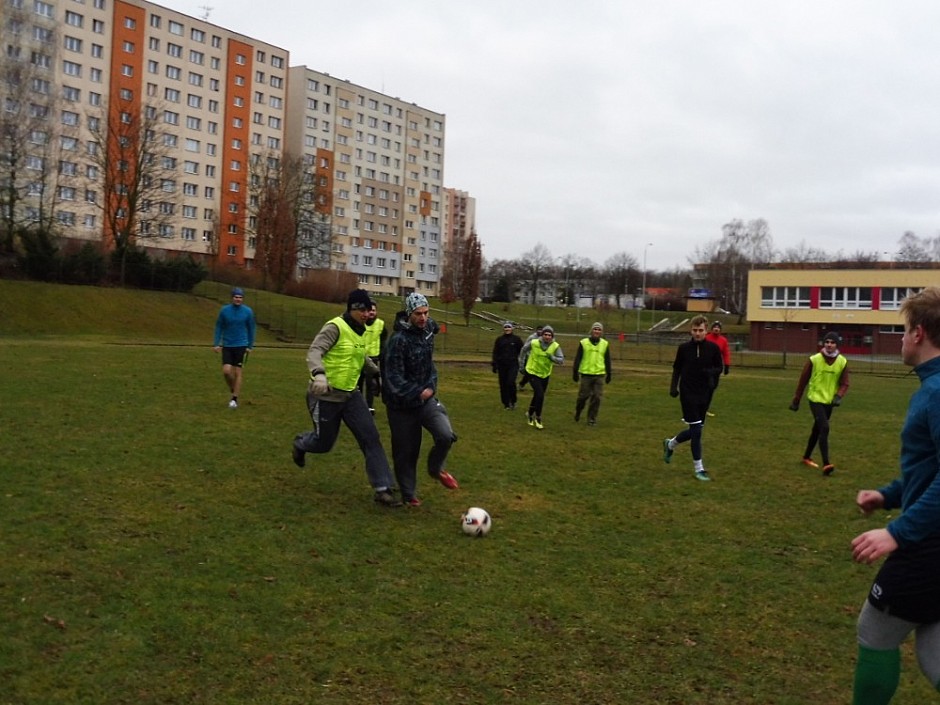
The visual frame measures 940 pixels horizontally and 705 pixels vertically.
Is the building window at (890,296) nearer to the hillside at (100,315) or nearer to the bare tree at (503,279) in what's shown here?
the bare tree at (503,279)

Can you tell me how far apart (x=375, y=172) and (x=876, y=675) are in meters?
104

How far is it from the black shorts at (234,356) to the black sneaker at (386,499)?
22.1ft

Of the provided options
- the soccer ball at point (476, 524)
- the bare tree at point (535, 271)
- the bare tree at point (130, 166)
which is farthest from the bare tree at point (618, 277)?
the soccer ball at point (476, 524)

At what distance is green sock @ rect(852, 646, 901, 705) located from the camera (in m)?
3.54

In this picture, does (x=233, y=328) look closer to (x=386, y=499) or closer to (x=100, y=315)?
(x=386, y=499)

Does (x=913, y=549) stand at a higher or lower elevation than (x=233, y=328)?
lower

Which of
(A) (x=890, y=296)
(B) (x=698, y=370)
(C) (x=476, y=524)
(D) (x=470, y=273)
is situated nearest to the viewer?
(C) (x=476, y=524)

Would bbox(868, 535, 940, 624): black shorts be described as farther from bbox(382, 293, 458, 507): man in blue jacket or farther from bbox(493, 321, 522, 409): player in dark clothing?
bbox(493, 321, 522, 409): player in dark clothing

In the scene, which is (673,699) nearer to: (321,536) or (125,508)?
(321,536)

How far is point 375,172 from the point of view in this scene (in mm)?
104312

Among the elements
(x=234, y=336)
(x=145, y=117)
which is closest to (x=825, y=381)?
(x=234, y=336)

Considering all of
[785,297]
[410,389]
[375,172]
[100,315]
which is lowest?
[410,389]

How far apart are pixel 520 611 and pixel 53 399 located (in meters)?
11.2

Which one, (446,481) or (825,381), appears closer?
(446,481)
